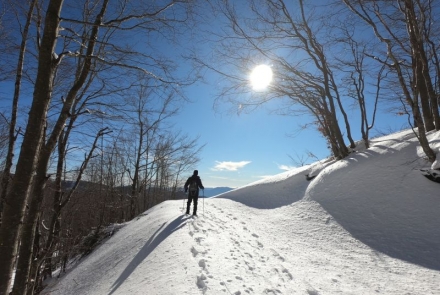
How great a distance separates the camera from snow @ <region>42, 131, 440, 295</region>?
4.33 m

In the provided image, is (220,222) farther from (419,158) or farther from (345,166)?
(419,158)

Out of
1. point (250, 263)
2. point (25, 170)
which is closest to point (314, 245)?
point (250, 263)

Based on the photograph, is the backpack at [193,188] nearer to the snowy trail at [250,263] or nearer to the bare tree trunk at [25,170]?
the snowy trail at [250,263]

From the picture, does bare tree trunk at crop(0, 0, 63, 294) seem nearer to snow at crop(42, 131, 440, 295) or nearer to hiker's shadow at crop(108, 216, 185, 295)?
snow at crop(42, 131, 440, 295)

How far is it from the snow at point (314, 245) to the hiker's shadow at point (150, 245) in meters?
0.04

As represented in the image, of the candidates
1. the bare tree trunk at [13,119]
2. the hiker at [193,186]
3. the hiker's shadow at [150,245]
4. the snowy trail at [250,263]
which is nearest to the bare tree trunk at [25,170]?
the snowy trail at [250,263]

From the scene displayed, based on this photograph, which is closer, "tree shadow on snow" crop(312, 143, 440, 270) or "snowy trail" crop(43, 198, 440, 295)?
"snowy trail" crop(43, 198, 440, 295)

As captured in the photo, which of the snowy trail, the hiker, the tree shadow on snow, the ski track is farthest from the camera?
the hiker

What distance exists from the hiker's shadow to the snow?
36mm

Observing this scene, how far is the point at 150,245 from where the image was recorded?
6488 millimetres

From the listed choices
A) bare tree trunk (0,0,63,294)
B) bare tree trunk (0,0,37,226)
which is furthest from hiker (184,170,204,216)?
bare tree trunk (0,0,63,294)

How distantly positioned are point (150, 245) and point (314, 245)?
14.8 ft

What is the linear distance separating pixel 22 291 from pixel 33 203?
4.06 ft

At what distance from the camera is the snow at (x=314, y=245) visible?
14.2ft
